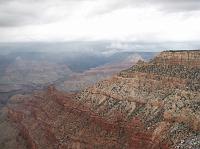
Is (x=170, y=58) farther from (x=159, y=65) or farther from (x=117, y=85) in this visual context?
(x=117, y=85)

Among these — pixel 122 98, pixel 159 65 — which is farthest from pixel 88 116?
pixel 159 65

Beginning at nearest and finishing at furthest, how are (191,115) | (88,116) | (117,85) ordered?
(191,115) → (88,116) → (117,85)

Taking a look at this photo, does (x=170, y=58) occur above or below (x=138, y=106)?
above

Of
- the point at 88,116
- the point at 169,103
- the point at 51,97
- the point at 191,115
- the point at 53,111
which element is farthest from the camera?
the point at 51,97

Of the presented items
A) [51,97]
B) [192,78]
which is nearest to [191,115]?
[192,78]

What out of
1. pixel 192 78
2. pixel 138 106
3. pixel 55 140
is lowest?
pixel 55 140

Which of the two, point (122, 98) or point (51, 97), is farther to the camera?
point (51, 97)
